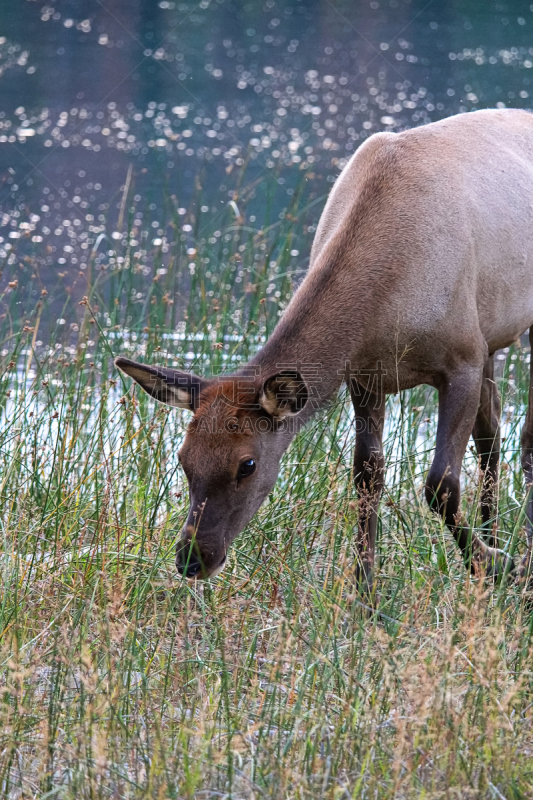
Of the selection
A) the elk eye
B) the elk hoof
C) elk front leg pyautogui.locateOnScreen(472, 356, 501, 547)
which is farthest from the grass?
the elk eye

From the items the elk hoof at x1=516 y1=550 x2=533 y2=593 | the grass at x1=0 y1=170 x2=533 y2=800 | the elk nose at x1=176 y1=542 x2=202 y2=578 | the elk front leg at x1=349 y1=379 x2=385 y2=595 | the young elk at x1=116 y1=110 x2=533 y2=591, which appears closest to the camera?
the grass at x1=0 y1=170 x2=533 y2=800

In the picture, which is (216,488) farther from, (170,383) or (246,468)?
(170,383)

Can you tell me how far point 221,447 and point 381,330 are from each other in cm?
96

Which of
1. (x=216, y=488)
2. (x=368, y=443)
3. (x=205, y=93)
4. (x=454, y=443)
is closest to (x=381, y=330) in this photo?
(x=454, y=443)

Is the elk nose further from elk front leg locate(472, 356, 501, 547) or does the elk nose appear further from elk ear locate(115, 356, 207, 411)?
elk front leg locate(472, 356, 501, 547)

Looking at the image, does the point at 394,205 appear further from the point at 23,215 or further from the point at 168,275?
the point at 23,215

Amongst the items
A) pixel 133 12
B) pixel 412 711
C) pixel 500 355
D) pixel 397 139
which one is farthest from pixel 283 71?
pixel 412 711

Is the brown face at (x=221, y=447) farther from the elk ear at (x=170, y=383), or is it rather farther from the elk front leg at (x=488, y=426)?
the elk front leg at (x=488, y=426)

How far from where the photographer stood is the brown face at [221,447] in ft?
14.0

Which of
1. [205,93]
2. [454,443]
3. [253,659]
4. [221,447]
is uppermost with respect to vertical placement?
[205,93]

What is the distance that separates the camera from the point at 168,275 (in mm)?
7965

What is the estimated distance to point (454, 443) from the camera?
5.01m

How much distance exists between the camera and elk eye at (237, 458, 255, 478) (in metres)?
4.39

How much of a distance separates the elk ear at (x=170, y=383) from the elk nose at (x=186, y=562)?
2.04 ft
